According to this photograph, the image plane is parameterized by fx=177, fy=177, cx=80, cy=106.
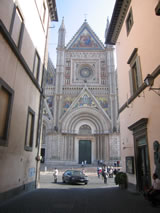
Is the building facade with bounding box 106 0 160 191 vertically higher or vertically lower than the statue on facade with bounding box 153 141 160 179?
higher

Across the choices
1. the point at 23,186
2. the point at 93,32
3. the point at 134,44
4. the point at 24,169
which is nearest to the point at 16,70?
the point at 24,169

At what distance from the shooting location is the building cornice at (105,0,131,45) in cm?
1082

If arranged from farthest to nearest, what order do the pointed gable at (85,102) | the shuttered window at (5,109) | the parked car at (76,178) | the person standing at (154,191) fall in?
1. the pointed gable at (85,102)
2. the parked car at (76,178)
3. the shuttered window at (5,109)
4. the person standing at (154,191)

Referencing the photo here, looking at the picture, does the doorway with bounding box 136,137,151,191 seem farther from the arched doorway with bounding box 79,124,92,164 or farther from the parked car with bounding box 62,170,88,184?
the arched doorway with bounding box 79,124,92,164

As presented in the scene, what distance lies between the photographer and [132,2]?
395 inches

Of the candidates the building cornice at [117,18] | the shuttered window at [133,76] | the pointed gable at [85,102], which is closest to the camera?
the shuttered window at [133,76]

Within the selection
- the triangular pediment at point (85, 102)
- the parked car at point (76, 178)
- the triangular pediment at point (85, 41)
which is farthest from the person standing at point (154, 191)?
the triangular pediment at point (85, 41)

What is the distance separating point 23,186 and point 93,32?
107ft

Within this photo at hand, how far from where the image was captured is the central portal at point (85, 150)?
27688mm

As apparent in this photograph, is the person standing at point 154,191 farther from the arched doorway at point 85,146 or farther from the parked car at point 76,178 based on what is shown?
the arched doorway at point 85,146

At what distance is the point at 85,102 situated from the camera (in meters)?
29.2

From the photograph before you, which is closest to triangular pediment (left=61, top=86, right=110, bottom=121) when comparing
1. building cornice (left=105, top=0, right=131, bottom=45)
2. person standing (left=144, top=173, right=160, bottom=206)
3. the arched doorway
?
the arched doorway

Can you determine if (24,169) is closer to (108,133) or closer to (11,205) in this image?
(11,205)

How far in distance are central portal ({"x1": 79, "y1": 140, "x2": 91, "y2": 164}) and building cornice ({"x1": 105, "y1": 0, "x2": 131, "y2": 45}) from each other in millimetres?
18118
